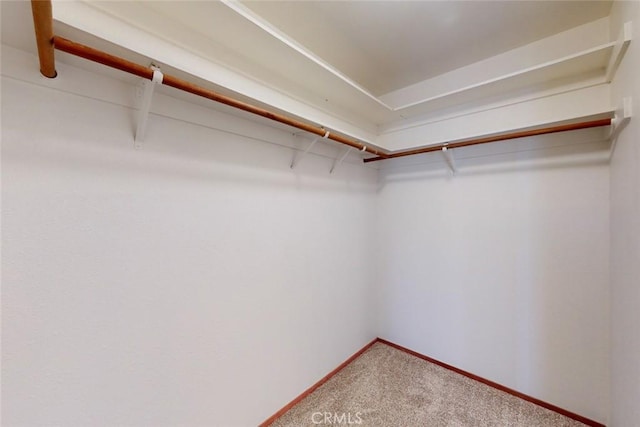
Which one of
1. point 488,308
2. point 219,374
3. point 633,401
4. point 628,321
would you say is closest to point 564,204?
point 628,321

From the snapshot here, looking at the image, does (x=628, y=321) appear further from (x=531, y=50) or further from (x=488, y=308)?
(x=531, y=50)

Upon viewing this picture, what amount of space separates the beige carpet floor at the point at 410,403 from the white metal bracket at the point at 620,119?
1.83 metres

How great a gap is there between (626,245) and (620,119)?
626 mm

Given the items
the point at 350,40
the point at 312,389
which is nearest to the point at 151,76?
the point at 350,40

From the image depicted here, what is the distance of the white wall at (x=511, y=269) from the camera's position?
1594 mm

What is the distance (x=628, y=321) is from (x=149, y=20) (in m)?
2.66

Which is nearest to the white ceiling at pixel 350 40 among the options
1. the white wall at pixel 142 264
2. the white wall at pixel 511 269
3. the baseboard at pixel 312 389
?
the white wall at pixel 142 264

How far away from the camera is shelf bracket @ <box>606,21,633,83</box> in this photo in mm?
1106

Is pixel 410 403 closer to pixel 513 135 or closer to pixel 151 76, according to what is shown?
pixel 513 135

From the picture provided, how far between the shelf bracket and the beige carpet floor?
222 cm

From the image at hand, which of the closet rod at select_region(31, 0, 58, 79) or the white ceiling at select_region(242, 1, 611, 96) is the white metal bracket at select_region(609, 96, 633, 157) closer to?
the white ceiling at select_region(242, 1, 611, 96)

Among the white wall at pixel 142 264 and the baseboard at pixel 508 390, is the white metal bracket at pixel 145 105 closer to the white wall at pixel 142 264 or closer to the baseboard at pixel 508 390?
the white wall at pixel 142 264

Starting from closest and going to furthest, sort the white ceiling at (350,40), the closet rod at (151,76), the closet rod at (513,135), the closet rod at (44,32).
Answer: the closet rod at (44,32) < the closet rod at (151,76) < the white ceiling at (350,40) < the closet rod at (513,135)

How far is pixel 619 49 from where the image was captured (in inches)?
46.9
